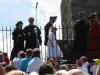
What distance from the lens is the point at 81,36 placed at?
1241 centimetres

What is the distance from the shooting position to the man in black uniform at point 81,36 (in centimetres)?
1199

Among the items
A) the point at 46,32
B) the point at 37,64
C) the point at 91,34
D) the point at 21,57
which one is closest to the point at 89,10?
the point at 46,32

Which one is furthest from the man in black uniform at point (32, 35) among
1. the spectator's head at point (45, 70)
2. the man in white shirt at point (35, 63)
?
the spectator's head at point (45, 70)

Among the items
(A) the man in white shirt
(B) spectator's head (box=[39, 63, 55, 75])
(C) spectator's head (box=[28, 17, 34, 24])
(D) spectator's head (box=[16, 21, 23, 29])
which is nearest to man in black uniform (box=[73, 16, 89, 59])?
(C) spectator's head (box=[28, 17, 34, 24])

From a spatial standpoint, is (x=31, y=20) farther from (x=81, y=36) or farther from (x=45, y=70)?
(x=45, y=70)

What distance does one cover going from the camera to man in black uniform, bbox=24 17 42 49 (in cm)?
1259

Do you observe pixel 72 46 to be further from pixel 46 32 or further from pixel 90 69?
pixel 90 69

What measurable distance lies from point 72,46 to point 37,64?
559cm

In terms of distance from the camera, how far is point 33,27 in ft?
41.4

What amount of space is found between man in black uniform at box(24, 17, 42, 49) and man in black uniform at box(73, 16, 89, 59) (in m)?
1.26

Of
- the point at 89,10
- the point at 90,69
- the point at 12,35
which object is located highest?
the point at 89,10

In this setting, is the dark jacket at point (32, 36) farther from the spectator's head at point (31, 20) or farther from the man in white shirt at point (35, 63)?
the man in white shirt at point (35, 63)

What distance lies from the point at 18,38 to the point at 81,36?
212 cm

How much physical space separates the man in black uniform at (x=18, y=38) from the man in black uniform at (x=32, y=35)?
17cm
